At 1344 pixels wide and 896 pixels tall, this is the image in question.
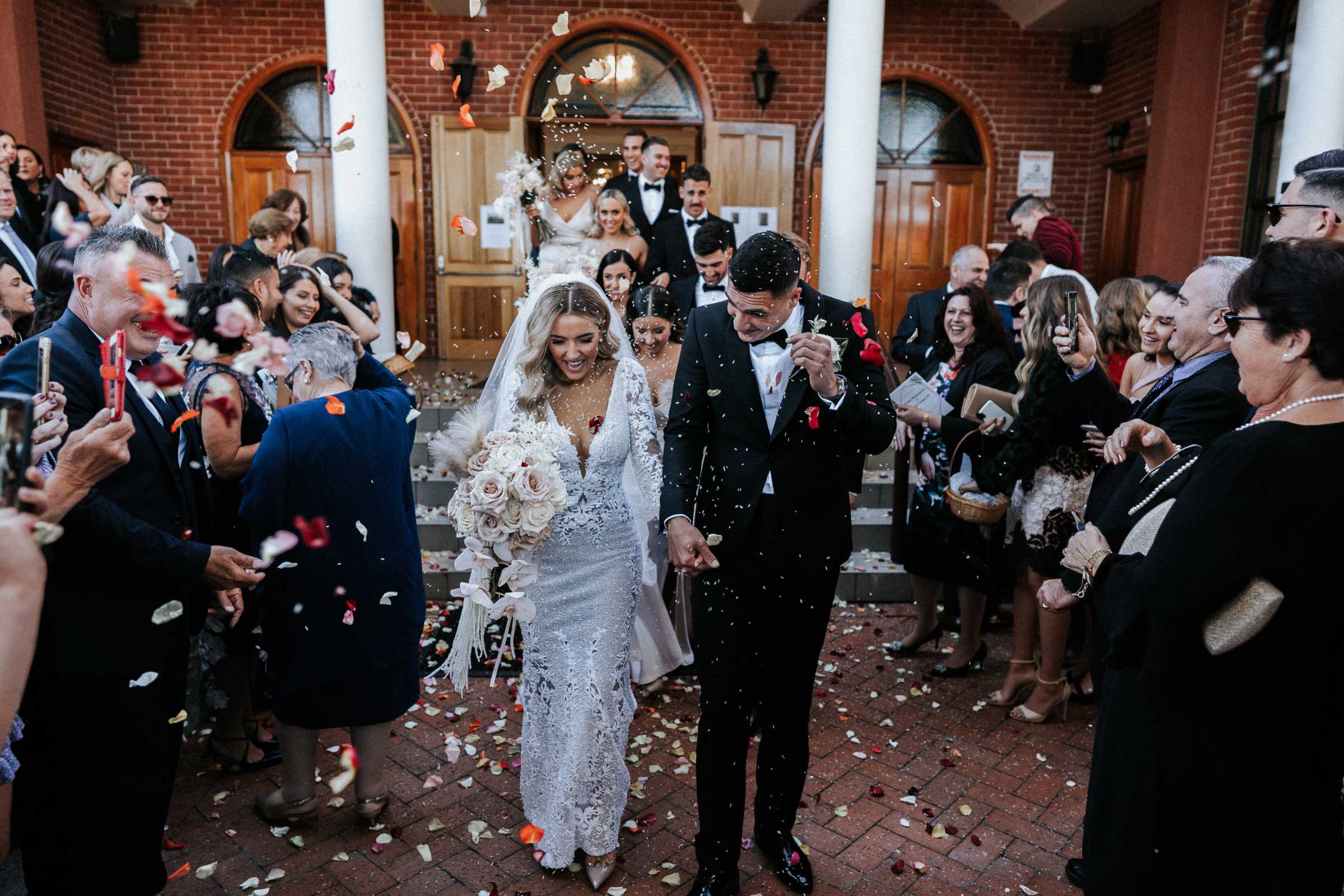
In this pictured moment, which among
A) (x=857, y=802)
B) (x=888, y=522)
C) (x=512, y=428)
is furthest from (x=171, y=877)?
(x=888, y=522)

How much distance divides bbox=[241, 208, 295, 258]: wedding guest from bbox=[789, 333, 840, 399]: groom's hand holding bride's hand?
13.9 feet

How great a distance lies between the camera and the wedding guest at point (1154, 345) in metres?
3.55

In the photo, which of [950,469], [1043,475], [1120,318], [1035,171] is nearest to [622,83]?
[1035,171]

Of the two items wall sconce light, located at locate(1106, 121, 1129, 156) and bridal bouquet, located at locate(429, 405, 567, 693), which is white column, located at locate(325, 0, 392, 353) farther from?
wall sconce light, located at locate(1106, 121, 1129, 156)

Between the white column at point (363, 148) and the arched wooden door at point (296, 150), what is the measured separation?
9.10 feet

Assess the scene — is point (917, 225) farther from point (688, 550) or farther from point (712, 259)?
point (688, 550)

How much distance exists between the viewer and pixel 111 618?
8.03ft

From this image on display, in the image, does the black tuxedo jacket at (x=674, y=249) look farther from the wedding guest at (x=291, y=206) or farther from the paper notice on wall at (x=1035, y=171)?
the paper notice on wall at (x=1035, y=171)

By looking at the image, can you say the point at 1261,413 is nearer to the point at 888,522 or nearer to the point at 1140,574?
the point at 1140,574

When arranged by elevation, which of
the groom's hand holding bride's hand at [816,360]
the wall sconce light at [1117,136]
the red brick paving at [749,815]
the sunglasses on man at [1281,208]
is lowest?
the red brick paving at [749,815]

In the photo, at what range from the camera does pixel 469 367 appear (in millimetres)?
9898

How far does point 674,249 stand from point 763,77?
4306 mm

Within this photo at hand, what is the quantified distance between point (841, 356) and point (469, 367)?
7.52m

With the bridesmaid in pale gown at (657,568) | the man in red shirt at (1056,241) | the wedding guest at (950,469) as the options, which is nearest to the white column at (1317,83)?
the man in red shirt at (1056,241)
